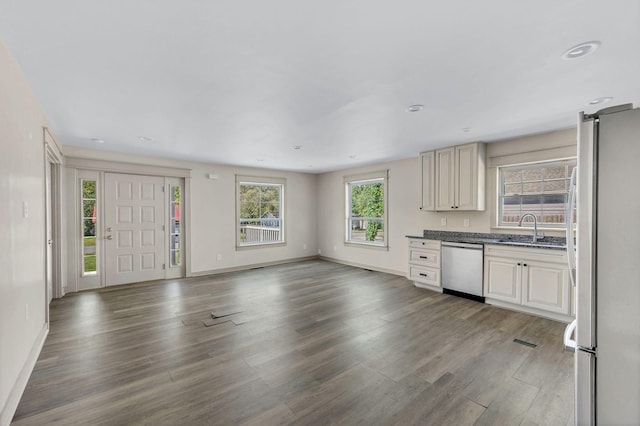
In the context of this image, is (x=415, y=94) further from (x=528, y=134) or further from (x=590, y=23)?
(x=528, y=134)

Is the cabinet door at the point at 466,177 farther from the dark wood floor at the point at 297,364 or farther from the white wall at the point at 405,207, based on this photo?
the dark wood floor at the point at 297,364

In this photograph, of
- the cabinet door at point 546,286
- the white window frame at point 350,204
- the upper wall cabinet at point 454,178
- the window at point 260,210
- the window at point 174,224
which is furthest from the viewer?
the window at point 260,210

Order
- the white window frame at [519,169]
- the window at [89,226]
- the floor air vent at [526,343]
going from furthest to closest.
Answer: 1. the window at [89,226]
2. the white window frame at [519,169]
3. the floor air vent at [526,343]

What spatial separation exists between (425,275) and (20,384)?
4.86m

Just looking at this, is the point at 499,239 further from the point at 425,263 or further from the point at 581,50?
the point at 581,50

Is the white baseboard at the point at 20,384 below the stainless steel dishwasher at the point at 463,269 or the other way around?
below

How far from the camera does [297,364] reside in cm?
256

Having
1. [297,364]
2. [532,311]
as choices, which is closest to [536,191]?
[532,311]

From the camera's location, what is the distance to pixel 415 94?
2691mm

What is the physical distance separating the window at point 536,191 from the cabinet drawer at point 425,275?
1286 mm

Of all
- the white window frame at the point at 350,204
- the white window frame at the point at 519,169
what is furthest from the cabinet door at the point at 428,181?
the white window frame at the point at 350,204

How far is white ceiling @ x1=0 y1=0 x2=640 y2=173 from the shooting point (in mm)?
1591

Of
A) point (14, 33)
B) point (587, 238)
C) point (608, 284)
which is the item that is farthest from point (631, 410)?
point (14, 33)

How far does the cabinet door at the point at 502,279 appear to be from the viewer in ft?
12.9
